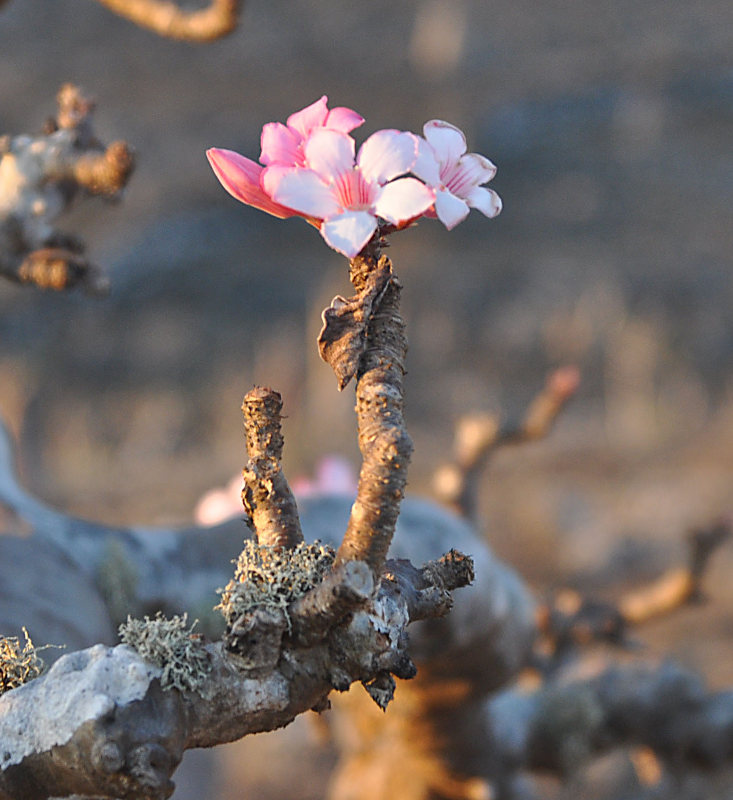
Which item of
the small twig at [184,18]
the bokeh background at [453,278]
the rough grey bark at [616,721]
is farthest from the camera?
the bokeh background at [453,278]

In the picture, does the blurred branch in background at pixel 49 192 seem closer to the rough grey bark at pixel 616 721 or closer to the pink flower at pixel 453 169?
the pink flower at pixel 453 169

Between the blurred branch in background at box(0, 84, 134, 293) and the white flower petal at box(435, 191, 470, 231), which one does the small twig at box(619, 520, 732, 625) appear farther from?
the white flower petal at box(435, 191, 470, 231)

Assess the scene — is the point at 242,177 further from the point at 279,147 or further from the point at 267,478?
the point at 267,478

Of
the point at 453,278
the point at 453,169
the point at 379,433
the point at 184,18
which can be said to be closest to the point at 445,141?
the point at 453,169

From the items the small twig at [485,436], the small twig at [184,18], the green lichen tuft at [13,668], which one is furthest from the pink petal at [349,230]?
the small twig at [485,436]

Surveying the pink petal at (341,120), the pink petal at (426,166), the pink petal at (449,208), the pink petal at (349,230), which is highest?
the pink petal at (341,120)

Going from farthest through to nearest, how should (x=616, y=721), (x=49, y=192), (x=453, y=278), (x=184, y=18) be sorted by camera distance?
(x=453, y=278) < (x=616, y=721) < (x=184, y=18) < (x=49, y=192)
